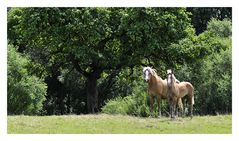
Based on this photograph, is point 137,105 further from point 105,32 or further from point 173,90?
point 173,90

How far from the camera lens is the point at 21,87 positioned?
37312 millimetres

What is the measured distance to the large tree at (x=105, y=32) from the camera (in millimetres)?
30781

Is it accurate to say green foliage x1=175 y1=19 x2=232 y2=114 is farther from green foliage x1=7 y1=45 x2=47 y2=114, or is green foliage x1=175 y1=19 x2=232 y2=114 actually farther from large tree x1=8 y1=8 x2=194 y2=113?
green foliage x1=7 y1=45 x2=47 y2=114

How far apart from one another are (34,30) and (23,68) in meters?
6.41

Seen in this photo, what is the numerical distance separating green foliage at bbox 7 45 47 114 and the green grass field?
1409 centimetres

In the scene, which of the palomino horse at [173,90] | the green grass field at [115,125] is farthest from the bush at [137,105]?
the green grass field at [115,125]

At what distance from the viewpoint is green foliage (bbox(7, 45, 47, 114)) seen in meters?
36.5

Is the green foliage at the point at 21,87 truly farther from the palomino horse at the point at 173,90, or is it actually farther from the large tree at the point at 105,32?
the palomino horse at the point at 173,90

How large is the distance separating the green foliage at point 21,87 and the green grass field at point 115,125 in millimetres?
14093

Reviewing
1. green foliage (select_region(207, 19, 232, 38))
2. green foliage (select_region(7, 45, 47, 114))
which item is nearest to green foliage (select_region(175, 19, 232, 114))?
green foliage (select_region(207, 19, 232, 38))

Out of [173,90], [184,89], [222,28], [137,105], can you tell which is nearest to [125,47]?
[137,105]

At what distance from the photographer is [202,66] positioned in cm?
3934
